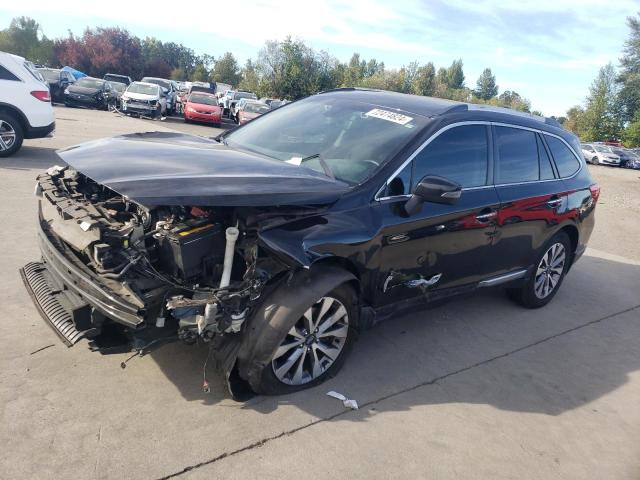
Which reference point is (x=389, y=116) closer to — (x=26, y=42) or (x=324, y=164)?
(x=324, y=164)

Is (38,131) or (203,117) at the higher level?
(38,131)

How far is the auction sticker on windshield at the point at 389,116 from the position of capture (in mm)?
4105

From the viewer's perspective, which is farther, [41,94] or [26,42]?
[26,42]

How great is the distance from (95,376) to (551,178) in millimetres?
4389

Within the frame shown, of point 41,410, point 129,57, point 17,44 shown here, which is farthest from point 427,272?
point 17,44

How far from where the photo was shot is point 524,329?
5141 millimetres

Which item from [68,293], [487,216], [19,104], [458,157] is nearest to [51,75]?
[19,104]

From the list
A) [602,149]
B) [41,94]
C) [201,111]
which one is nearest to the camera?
[41,94]

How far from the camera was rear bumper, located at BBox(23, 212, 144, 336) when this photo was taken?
289 centimetres

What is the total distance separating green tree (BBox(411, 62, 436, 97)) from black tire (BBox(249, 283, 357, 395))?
65.5 m

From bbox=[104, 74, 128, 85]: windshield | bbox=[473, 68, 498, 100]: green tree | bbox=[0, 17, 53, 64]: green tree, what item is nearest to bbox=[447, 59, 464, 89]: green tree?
bbox=[473, 68, 498, 100]: green tree

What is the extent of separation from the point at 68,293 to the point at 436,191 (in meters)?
2.41

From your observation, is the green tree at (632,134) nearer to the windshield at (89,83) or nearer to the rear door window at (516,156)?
the windshield at (89,83)

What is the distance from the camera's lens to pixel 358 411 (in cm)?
339
